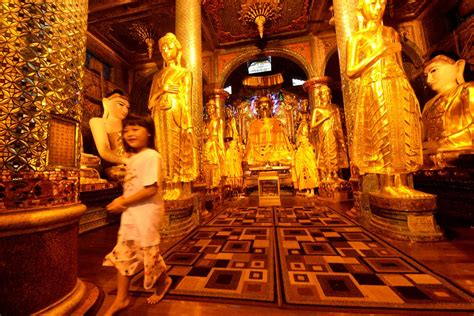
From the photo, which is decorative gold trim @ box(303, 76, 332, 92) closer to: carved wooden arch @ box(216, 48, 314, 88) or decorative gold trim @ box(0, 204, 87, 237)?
carved wooden arch @ box(216, 48, 314, 88)

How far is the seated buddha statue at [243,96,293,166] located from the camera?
796cm

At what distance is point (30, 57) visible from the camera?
940mm

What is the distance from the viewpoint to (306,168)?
226 inches

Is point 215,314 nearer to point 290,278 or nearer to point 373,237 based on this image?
point 290,278

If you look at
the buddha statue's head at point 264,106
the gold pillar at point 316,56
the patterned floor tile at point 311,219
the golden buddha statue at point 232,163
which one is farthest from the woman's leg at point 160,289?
the buddha statue's head at point 264,106

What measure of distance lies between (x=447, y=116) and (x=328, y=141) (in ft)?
7.23

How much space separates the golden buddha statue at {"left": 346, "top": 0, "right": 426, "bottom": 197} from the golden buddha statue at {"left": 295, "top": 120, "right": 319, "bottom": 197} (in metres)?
3.10

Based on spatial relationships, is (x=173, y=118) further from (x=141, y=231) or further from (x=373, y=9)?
(x=373, y=9)

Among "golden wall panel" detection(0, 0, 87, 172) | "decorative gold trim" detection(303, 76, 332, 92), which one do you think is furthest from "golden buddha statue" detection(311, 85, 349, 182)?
"golden wall panel" detection(0, 0, 87, 172)

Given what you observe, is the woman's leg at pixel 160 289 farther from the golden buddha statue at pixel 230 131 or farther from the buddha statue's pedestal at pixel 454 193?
the golden buddha statue at pixel 230 131

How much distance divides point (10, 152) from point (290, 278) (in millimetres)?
1610

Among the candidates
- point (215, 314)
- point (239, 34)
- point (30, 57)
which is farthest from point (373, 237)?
point (239, 34)

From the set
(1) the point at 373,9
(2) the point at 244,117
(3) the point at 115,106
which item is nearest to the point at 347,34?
(1) the point at 373,9

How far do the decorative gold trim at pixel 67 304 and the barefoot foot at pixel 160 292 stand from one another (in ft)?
1.08
